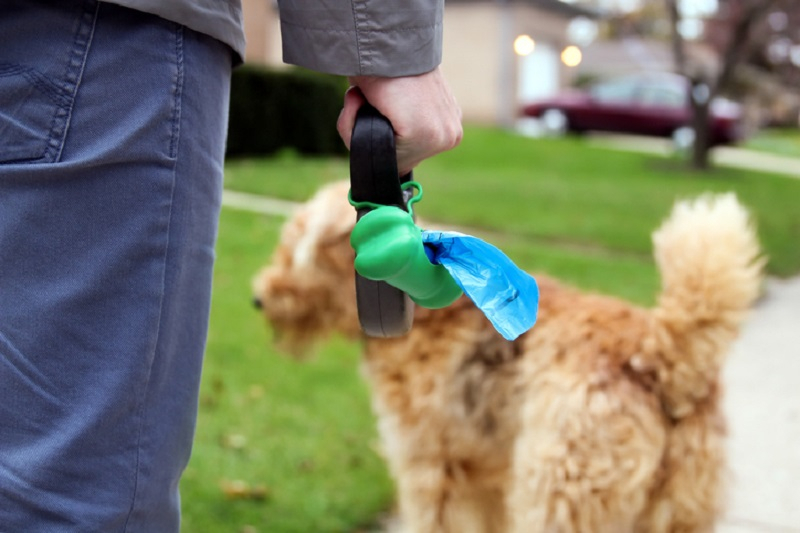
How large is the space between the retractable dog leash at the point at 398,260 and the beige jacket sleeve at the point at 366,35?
0.35 feet

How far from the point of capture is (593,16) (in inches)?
897

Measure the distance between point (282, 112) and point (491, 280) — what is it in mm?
13573

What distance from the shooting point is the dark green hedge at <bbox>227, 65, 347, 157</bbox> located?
14.1 meters

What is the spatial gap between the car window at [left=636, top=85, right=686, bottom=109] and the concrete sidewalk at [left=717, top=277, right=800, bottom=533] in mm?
21043

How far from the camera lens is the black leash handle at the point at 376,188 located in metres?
1.60

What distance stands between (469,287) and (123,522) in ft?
2.39

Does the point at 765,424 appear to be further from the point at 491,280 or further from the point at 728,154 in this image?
the point at 728,154

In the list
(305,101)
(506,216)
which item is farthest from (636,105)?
(506,216)

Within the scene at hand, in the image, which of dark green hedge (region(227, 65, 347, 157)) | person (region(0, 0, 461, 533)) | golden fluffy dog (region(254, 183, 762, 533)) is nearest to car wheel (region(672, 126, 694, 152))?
dark green hedge (region(227, 65, 347, 157))

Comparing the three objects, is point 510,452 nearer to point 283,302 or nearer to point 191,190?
point 283,302

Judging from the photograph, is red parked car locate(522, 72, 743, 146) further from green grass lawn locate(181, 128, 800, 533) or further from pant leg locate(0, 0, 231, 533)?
pant leg locate(0, 0, 231, 533)

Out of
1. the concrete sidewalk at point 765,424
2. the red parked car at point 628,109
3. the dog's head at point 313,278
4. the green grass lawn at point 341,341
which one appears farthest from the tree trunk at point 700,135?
the dog's head at point 313,278

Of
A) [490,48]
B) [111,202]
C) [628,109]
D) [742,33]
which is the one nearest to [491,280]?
[111,202]

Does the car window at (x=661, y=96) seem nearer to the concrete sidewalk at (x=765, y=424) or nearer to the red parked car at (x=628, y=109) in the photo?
the red parked car at (x=628, y=109)
